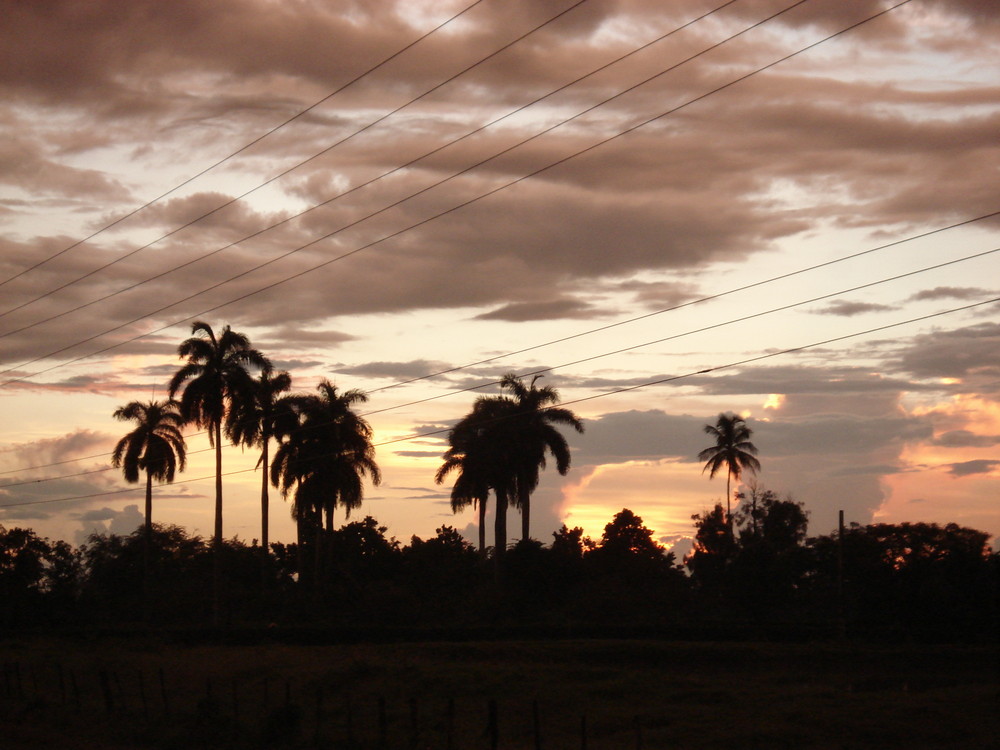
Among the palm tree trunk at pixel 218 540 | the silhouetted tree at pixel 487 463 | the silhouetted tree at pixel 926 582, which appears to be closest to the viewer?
the silhouetted tree at pixel 926 582

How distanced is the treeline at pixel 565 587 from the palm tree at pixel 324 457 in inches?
171

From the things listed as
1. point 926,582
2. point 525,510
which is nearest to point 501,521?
Result: point 525,510

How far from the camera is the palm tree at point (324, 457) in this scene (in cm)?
6581

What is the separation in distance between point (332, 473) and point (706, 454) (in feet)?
101

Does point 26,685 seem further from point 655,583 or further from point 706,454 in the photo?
point 706,454

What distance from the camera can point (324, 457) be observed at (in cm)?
6612

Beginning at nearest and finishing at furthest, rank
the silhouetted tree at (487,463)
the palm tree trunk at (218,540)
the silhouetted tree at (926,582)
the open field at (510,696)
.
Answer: the open field at (510,696) → the silhouetted tree at (926,582) → the palm tree trunk at (218,540) → the silhouetted tree at (487,463)

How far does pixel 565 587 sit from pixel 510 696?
30.2m

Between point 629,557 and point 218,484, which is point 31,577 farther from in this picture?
point 629,557

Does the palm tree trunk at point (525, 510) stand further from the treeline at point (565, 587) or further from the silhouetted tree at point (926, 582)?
the silhouetted tree at point (926, 582)

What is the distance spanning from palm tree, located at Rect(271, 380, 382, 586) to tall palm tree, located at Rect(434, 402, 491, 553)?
515 centimetres

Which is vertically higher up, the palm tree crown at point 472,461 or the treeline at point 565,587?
the palm tree crown at point 472,461

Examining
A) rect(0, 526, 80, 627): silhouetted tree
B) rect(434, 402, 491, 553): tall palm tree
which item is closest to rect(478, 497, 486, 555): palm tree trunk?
rect(434, 402, 491, 553): tall palm tree

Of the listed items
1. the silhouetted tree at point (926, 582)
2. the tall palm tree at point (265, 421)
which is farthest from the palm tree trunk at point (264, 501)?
the silhouetted tree at point (926, 582)
